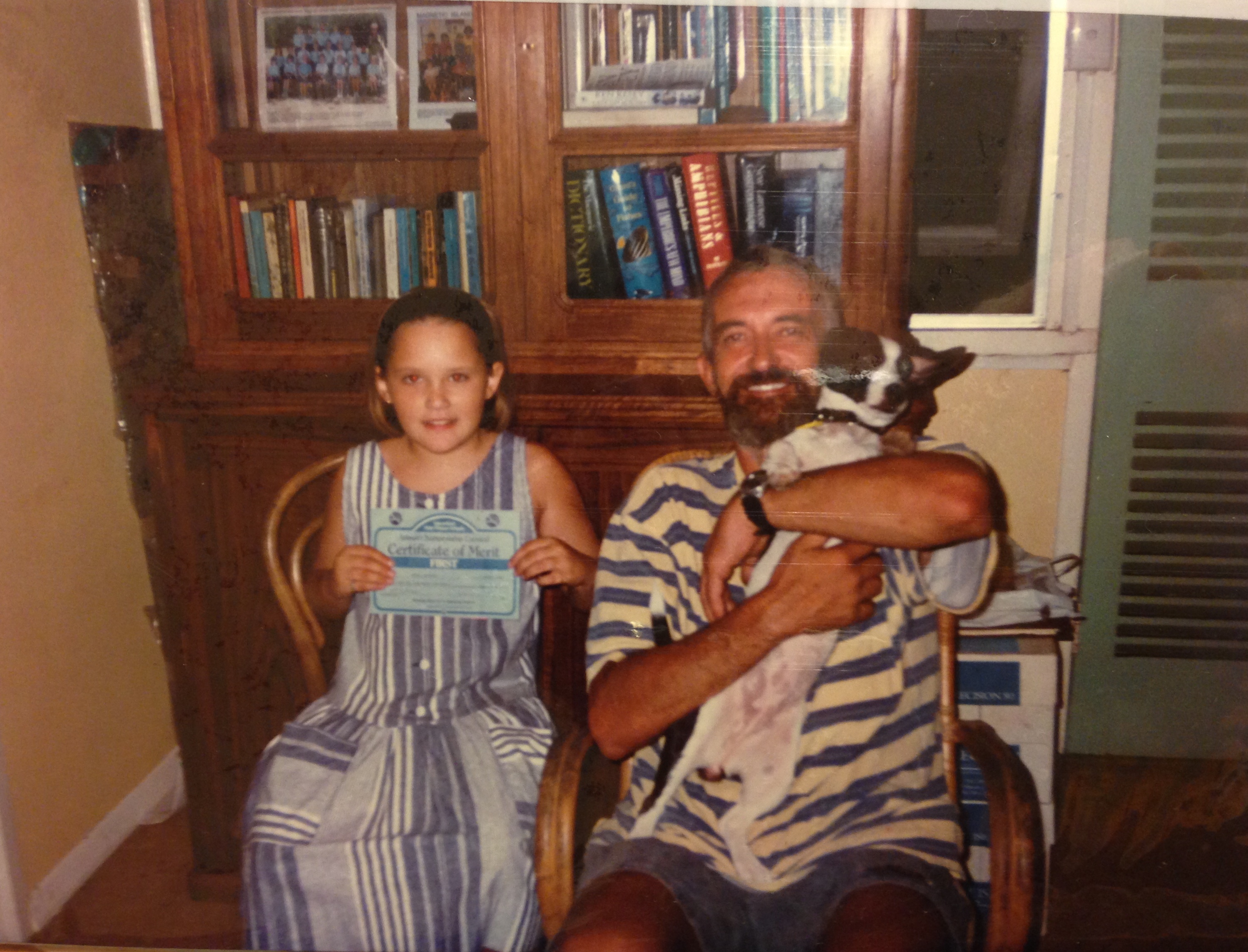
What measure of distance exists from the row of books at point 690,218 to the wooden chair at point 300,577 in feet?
1.63

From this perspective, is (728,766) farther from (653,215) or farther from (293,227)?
(293,227)

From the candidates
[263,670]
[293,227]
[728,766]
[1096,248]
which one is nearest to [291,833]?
[263,670]

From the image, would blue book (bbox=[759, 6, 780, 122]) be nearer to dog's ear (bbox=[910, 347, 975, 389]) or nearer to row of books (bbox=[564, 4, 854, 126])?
row of books (bbox=[564, 4, 854, 126])

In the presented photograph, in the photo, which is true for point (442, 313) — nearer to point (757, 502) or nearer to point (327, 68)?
point (327, 68)

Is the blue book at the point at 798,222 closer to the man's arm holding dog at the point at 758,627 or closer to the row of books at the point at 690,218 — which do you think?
the row of books at the point at 690,218

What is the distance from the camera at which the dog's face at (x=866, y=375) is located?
3.43 feet

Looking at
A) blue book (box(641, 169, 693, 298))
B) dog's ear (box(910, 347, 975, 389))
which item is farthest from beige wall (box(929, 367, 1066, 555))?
blue book (box(641, 169, 693, 298))

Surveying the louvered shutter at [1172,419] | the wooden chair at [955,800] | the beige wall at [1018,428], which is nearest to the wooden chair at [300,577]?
the wooden chair at [955,800]

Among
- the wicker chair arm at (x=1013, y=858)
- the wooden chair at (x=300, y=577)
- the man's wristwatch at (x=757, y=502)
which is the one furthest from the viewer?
the wooden chair at (x=300, y=577)

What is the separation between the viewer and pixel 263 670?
1375 millimetres

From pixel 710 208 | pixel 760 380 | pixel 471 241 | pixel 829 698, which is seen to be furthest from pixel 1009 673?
pixel 471 241

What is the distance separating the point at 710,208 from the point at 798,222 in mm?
120

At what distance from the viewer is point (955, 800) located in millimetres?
1104

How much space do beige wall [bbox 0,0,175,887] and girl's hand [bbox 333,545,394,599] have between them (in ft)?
1.37
